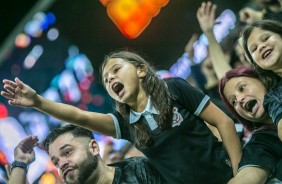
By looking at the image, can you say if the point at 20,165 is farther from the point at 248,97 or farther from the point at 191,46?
the point at 191,46

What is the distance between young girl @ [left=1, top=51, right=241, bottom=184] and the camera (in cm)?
123

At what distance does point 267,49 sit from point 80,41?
1.66 metres

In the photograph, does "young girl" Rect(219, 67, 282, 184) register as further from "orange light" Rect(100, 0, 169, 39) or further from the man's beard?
"orange light" Rect(100, 0, 169, 39)

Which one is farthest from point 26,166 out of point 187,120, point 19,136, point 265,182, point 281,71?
point 19,136

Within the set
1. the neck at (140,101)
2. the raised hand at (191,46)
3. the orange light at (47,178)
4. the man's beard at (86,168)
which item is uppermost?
the neck at (140,101)

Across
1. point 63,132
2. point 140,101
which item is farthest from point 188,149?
point 63,132

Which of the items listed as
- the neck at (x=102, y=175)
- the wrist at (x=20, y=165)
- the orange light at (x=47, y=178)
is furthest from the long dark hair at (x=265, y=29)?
the orange light at (x=47, y=178)

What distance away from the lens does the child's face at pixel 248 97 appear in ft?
4.24

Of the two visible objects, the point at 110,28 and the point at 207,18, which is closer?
the point at 207,18

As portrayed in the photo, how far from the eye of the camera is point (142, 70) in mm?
1360

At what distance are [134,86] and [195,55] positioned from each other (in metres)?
1.41

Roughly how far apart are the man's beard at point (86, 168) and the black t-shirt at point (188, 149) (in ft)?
0.52

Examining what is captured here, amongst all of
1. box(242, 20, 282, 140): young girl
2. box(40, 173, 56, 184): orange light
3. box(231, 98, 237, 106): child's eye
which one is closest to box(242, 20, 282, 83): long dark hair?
box(242, 20, 282, 140): young girl

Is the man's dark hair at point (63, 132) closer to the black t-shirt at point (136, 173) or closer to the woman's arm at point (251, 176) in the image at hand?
the black t-shirt at point (136, 173)
